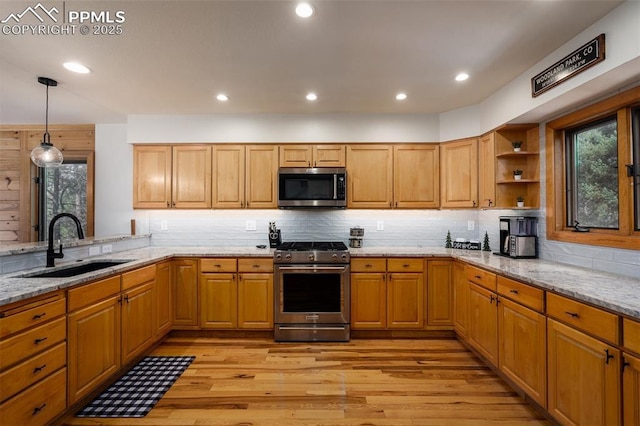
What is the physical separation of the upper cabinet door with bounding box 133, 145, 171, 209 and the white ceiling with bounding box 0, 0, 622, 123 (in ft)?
2.01

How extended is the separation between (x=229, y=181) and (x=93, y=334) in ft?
6.67

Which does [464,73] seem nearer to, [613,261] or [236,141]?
[613,261]

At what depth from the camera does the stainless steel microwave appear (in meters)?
3.42

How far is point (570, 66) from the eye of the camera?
2.03 meters

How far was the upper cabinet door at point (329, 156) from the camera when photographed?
356cm

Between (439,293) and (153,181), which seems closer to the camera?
(439,293)

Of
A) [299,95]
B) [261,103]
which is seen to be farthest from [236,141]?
[299,95]

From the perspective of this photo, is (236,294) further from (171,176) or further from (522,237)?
(522,237)

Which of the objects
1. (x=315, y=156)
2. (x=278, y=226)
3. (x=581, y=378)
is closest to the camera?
(x=581, y=378)

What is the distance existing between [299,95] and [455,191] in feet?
6.89

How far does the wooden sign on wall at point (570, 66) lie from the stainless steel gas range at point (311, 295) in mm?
2221

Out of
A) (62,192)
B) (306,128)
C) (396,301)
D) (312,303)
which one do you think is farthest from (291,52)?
(62,192)

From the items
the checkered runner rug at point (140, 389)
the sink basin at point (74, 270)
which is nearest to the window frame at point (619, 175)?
the checkered runner rug at point (140, 389)

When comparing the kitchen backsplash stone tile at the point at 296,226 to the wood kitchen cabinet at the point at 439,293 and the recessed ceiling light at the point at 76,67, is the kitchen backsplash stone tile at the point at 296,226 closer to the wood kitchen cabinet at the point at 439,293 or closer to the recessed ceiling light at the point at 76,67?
the wood kitchen cabinet at the point at 439,293
